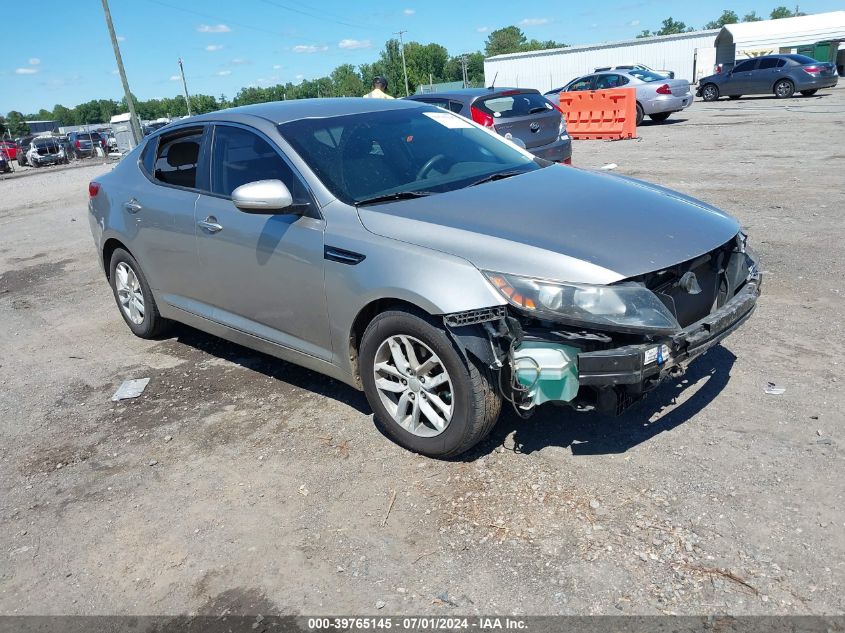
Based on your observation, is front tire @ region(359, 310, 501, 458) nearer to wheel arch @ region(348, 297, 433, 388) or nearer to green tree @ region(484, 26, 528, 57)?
wheel arch @ region(348, 297, 433, 388)

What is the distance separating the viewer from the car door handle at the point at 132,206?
17.2 ft

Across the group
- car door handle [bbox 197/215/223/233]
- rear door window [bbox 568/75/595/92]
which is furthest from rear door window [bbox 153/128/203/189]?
rear door window [bbox 568/75/595/92]

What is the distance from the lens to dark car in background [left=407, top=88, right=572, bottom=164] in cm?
1032

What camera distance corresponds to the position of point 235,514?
339 cm

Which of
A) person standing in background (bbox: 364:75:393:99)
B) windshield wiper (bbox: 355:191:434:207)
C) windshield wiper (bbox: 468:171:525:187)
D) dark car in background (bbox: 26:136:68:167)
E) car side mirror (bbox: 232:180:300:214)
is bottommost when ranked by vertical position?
dark car in background (bbox: 26:136:68:167)

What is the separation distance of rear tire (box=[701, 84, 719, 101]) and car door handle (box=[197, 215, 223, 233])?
29.3 m

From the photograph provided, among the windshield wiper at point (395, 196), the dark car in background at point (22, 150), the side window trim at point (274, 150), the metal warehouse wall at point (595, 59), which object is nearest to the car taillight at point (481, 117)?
the side window trim at point (274, 150)

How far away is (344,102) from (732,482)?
3.37 meters

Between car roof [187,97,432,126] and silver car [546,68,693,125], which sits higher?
car roof [187,97,432,126]

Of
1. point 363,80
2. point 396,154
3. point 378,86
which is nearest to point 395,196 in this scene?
point 396,154

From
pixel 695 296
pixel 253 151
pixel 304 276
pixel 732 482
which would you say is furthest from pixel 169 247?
pixel 732 482

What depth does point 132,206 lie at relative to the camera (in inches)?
210

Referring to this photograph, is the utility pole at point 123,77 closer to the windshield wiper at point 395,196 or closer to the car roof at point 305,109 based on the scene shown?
the car roof at point 305,109

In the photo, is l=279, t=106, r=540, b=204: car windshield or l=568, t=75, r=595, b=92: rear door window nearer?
l=279, t=106, r=540, b=204: car windshield
